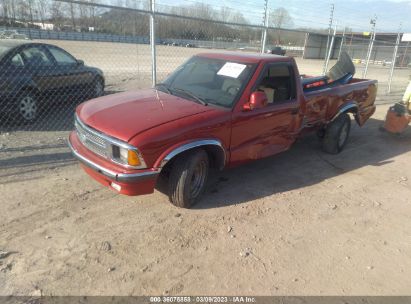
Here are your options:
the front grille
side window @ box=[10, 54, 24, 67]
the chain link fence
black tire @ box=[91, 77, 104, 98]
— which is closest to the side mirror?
the front grille

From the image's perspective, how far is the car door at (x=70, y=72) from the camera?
24.3ft

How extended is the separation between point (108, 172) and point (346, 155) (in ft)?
16.0

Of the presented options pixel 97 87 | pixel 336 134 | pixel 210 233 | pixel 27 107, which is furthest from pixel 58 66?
pixel 336 134

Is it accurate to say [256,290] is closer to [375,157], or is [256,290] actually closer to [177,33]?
[375,157]

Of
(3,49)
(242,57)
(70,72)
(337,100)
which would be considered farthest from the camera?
(70,72)

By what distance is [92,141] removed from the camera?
12.5ft

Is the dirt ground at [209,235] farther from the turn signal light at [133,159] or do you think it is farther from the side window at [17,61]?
the side window at [17,61]

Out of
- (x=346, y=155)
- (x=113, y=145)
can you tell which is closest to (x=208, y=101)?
(x=113, y=145)

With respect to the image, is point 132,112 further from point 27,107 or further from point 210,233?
point 27,107

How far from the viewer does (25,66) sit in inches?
258

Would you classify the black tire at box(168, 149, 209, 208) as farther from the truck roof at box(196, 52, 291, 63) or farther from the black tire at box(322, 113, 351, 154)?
the black tire at box(322, 113, 351, 154)

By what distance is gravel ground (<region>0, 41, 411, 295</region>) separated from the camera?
10.00ft

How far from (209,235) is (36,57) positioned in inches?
216

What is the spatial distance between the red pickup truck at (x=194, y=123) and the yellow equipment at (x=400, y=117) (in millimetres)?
2868
